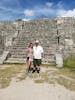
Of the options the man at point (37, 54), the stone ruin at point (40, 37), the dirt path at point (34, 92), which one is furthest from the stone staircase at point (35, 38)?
the dirt path at point (34, 92)

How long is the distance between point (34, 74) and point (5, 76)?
4.94 ft

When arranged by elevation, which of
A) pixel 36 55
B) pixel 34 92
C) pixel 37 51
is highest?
pixel 37 51

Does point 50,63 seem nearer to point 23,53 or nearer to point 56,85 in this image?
point 23,53

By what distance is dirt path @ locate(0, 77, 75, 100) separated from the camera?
297 inches

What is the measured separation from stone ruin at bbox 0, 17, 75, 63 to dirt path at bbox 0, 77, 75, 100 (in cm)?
661

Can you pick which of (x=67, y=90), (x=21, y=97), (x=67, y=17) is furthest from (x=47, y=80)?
(x=67, y=17)

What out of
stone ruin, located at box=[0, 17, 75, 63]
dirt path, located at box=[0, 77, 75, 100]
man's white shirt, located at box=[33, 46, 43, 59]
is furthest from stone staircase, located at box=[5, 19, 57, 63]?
dirt path, located at box=[0, 77, 75, 100]

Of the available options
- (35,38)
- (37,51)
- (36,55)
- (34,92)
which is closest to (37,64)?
(36,55)

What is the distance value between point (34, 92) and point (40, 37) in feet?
36.4

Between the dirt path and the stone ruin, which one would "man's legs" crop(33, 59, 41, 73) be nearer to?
Result: the dirt path

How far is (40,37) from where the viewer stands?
62.1ft

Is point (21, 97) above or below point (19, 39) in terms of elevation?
below

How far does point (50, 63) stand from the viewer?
15414 millimetres

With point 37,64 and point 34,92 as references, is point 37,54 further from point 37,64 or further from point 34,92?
point 34,92
